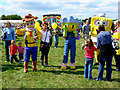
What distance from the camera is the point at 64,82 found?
4.62 m

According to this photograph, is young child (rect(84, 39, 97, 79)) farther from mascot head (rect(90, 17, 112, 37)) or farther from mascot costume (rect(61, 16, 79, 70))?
mascot head (rect(90, 17, 112, 37))

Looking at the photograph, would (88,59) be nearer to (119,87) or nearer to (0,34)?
(119,87)

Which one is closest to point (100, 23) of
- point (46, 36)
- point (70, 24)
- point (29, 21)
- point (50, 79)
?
point (70, 24)

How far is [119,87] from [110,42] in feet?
4.30

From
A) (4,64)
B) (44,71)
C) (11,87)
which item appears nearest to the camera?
(11,87)

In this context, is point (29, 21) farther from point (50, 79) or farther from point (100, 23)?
point (100, 23)

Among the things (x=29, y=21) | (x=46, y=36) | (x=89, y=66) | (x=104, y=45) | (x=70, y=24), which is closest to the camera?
(x=104, y=45)

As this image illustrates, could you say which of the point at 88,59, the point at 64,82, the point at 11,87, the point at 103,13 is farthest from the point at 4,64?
the point at 103,13

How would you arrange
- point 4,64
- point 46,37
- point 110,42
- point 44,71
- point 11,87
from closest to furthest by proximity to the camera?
point 11,87
point 110,42
point 44,71
point 46,37
point 4,64

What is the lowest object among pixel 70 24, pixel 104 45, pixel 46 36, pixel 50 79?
pixel 50 79

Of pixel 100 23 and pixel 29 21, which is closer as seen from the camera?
pixel 29 21

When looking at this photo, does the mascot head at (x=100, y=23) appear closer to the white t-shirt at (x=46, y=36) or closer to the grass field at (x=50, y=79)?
the grass field at (x=50, y=79)

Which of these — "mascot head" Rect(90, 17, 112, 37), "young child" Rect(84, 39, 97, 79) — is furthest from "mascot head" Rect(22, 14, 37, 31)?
"mascot head" Rect(90, 17, 112, 37)

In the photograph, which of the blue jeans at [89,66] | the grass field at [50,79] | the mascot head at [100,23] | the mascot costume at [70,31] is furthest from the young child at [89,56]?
the mascot head at [100,23]
